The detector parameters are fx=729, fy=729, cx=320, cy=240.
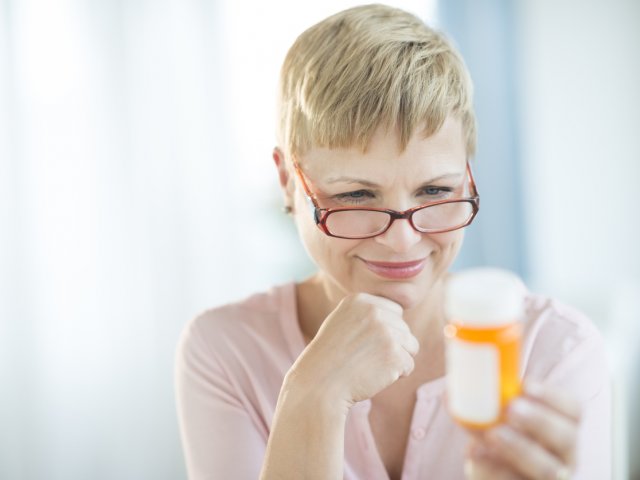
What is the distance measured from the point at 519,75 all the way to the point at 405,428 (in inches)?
77.4

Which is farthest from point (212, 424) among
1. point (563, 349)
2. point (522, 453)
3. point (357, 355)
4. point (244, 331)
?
point (522, 453)

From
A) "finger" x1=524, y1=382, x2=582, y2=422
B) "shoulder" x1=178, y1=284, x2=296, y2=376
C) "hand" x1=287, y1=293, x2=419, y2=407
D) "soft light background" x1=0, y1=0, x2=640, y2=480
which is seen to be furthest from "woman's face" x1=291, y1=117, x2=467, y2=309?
"soft light background" x1=0, y1=0, x2=640, y2=480

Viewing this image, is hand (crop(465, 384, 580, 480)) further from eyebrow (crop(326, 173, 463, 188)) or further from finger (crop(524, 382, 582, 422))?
eyebrow (crop(326, 173, 463, 188))

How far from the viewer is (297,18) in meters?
2.70

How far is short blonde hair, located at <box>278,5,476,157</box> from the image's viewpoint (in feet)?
3.93

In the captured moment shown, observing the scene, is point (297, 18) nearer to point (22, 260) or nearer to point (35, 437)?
point (22, 260)

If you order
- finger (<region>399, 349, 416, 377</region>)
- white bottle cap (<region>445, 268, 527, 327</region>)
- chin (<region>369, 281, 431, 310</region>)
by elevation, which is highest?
white bottle cap (<region>445, 268, 527, 327</region>)

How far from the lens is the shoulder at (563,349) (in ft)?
4.46

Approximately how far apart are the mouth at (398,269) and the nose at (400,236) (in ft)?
0.15

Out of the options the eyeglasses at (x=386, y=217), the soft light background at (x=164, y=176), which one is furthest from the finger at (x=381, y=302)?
the soft light background at (x=164, y=176)

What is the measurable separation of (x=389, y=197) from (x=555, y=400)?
0.51 meters

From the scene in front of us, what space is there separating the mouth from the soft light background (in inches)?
58.2

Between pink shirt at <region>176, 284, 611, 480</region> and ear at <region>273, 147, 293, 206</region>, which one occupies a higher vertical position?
ear at <region>273, 147, 293, 206</region>

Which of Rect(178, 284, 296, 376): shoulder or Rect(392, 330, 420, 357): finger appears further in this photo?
Rect(178, 284, 296, 376): shoulder
